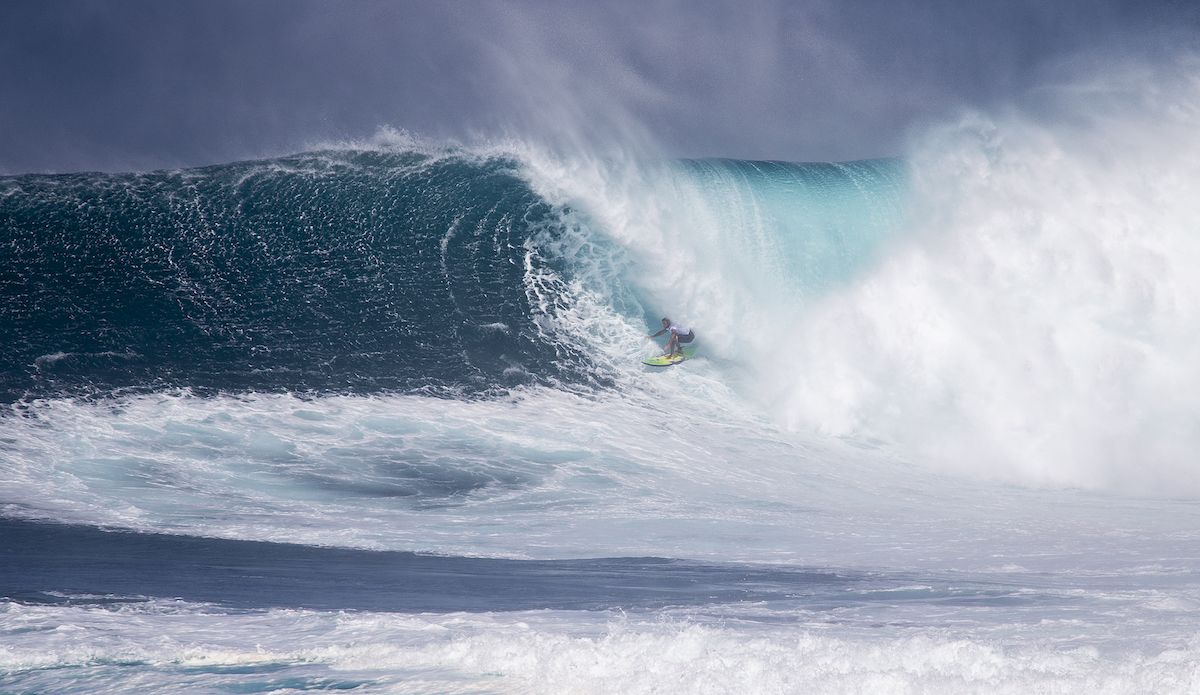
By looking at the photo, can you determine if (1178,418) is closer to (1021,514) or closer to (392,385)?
(1021,514)

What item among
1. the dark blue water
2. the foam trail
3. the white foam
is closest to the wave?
the foam trail

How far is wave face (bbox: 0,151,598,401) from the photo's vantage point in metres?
10.1

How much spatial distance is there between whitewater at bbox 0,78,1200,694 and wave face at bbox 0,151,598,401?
0.22 feet

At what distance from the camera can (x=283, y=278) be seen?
12055 millimetres

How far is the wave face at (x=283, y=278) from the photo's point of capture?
10078 mm

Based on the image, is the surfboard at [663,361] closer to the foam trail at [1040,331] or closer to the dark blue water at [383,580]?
the foam trail at [1040,331]

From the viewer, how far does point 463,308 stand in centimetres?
1173

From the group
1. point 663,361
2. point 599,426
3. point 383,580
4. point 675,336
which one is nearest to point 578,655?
point 383,580

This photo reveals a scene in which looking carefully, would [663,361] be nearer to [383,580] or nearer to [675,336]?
[675,336]

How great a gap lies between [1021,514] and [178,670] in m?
7.40

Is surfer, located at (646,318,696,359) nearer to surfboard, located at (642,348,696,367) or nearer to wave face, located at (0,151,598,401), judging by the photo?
surfboard, located at (642,348,696,367)

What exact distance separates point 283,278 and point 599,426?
591 cm

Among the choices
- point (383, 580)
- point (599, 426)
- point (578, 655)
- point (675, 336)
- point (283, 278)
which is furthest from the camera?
point (283, 278)

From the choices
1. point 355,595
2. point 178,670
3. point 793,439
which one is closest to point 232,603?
point 355,595
